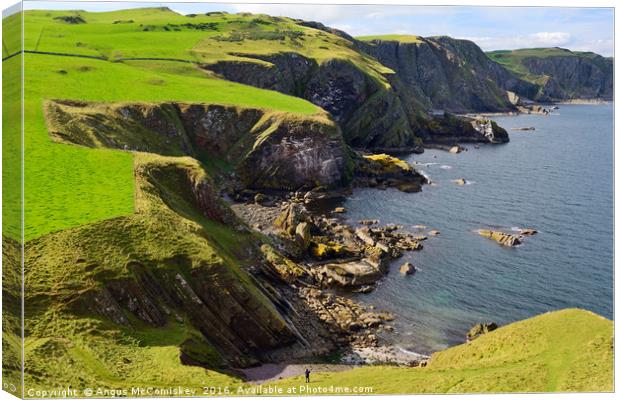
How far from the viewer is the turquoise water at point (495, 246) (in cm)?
6081

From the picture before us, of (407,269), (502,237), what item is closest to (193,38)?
(502,237)

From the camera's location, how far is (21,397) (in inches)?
1144

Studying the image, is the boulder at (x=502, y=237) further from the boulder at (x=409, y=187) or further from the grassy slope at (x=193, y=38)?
the grassy slope at (x=193, y=38)

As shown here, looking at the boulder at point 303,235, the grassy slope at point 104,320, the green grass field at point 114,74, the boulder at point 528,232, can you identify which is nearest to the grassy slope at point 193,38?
the green grass field at point 114,74

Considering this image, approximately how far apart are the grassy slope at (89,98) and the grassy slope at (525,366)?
2195 centimetres

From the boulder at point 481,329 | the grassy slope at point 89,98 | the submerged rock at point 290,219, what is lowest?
the boulder at point 481,329

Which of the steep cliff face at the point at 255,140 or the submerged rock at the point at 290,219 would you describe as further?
the steep cliff face at the point at 255,140

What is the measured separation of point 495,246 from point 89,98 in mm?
66033

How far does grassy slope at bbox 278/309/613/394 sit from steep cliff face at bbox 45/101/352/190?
64.7 m

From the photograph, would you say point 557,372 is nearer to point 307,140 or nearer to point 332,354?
point 332,354

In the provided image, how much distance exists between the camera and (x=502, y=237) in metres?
80.1

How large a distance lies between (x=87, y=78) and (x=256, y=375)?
73.5 metres

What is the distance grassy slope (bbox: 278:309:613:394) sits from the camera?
32.7 metres

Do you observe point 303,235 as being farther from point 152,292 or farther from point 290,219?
point 152,292
